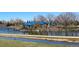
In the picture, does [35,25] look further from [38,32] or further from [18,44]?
[18,44]

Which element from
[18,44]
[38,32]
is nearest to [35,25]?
[38,32]

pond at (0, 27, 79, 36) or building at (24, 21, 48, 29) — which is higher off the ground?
building at (24, 21, 48, 29)

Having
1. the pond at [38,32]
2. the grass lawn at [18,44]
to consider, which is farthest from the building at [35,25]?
the grass lawn at [18,44]

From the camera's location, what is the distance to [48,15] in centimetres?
493

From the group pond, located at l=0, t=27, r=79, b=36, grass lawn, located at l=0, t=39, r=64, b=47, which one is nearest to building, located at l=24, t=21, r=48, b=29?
pond, located at l=0, t=27, r=79, b=36

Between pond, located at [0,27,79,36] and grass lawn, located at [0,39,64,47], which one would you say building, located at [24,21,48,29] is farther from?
grass lawn, located at [0,39,64,47]

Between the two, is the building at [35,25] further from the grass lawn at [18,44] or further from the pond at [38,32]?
the grass lawn at [18,44]

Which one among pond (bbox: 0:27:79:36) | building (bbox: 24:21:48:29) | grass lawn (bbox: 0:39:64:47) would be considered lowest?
grass lawn (bbox: 0:39:64:47)

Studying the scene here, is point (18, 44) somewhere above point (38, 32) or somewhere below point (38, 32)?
below

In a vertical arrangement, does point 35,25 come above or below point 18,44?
above
